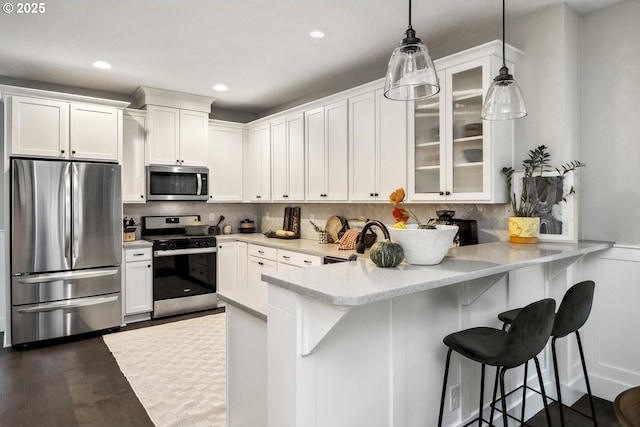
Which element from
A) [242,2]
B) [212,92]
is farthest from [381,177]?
[212,92]

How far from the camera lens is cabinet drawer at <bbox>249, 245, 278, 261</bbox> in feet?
14.5

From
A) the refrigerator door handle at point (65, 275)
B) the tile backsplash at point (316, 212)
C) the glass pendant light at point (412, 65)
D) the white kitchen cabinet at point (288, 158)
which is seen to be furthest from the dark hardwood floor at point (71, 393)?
the white kitchen cabinet at point (288, 158)

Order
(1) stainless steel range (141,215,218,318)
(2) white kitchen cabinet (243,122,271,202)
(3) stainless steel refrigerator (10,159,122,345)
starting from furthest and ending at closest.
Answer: (2) white kitchen cabinet (243,122,271,202), (1) stainless steel range (141,215,218,318), (3) stainless steel refrigerator (10,159,122,345)

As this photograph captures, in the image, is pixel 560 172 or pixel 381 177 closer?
pixel 560 172

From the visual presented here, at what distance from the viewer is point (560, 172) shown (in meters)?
2.61

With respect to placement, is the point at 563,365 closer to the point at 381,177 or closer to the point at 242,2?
the point at 381,177

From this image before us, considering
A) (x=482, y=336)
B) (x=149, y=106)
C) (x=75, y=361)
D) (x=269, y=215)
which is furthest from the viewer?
(x=269, y=215)

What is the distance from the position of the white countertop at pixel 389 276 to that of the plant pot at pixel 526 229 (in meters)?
0.36

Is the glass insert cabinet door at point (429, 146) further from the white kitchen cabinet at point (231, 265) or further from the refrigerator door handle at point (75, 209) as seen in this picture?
the refrigerator door handle at point (75, 209)

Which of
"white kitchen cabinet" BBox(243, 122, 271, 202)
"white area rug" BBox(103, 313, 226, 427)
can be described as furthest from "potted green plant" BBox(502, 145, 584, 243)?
"white kitchen cabinet" BBox(243, 122, 271, 202)

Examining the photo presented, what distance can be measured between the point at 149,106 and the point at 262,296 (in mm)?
3598

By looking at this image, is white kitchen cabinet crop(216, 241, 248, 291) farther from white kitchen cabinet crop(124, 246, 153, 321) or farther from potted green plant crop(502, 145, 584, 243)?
potted green plant crop(502, 145, 584, 243)

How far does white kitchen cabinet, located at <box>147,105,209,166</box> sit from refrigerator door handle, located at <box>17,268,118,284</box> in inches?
54.6

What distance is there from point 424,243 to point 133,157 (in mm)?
4088
